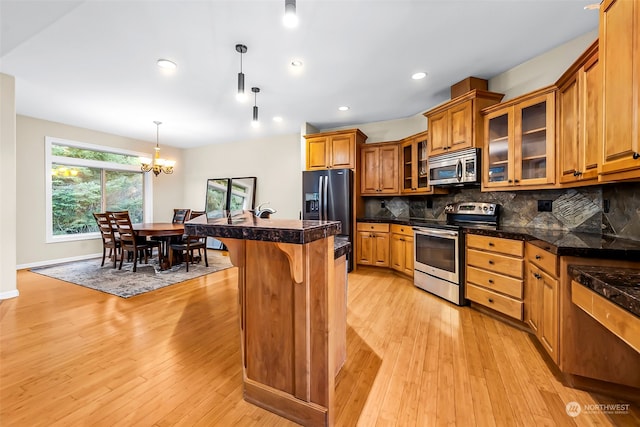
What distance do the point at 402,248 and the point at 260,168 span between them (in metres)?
3.84

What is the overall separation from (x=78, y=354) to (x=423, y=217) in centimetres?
441

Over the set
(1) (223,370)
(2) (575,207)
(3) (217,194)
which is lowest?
(1) (223,370)

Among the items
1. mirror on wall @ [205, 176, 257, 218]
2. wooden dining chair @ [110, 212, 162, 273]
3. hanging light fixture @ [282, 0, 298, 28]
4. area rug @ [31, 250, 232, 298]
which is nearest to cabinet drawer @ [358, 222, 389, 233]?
area rug @ [31, 250, 232, 298]

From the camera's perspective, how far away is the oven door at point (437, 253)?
9.57ft

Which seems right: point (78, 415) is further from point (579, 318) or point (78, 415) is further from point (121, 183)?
point (121, 183)

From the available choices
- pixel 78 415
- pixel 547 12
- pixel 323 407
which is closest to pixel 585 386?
pixel 323 407

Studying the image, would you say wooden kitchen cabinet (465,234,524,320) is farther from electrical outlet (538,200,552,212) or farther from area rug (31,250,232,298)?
area rug (31,250,232,298)

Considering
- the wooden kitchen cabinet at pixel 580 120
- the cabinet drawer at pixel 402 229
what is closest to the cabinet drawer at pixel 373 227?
the cabinet drawer at pixel 402 229

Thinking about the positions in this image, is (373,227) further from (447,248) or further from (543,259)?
(543,259)

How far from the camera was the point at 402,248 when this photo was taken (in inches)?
156

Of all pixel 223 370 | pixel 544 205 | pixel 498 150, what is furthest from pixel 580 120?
pixel 223 370

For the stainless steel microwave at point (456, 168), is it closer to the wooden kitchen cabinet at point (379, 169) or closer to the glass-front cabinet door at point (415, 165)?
the glass-front cabinet door at point (415, 165)

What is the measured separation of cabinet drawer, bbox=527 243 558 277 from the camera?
175 cm

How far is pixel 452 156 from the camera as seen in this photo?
3.24 meters
